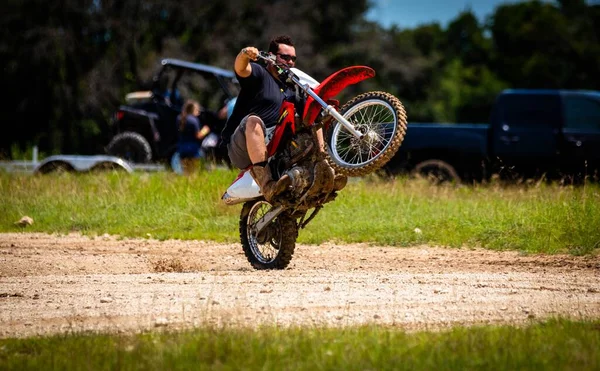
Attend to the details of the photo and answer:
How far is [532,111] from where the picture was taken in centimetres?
1944

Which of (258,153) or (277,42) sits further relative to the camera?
(277,42)

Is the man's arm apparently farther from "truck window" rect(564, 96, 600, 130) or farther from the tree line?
the tree line

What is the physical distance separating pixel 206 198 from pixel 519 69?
70824 mm

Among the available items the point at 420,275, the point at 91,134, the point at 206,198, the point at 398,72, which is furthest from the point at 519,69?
the point at 420,275

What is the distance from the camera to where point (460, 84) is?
90.7m

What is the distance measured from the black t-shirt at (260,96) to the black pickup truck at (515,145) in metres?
8.81

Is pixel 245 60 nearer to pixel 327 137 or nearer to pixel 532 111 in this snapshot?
pixel 327 137

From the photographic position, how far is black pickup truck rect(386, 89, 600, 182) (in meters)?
18.9

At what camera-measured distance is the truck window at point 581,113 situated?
63.1 feet

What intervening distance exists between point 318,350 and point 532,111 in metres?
13.9

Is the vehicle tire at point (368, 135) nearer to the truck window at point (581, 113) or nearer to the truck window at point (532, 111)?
the truck window at point (532, 111)

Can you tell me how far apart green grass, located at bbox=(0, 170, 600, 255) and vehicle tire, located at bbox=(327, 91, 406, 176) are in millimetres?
2851

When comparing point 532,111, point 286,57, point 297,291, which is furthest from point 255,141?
point 532,111

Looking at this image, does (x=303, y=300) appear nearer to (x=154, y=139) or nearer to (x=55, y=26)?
(x=154, y=139)
